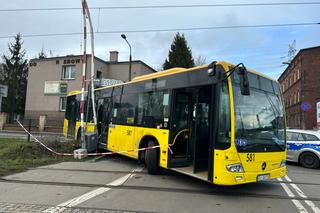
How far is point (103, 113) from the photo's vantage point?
13398 millimetres

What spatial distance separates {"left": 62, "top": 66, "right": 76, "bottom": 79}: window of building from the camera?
1392 inches

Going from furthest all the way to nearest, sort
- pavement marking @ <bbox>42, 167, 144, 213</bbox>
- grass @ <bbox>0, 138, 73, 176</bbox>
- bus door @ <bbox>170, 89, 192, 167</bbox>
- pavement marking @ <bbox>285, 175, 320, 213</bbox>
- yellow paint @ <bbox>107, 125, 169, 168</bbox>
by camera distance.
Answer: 1. grass @ <bbox>0, 138, 73, 176</bbox>
2. yellow paint @ <bbox>107, 125, 169, 168</bbox>
3. bus door @ <bbox>170, 89, 192, 167</bbox>
4. pavement marking @ <bbox>285, 175, 320, 213</bbox>
5. pavement marking @ <bbox>42, 167, 144, 213</bbox>

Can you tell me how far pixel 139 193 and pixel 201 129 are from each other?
7.83 ft

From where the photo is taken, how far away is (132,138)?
1076cm

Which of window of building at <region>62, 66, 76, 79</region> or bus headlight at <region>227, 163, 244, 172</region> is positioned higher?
window of building at <region>62, 66, 76, 79</region>

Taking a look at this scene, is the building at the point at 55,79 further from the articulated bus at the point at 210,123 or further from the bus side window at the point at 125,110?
the articulated bus at the point at 210,123

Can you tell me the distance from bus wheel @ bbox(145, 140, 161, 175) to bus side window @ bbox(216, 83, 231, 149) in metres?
2.75

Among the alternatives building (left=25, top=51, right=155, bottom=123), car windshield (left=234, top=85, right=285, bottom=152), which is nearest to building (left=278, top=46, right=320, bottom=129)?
building (left=25, top=51, right=155, bottom=123)

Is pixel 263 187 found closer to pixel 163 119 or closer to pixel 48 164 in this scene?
pixel 163 119

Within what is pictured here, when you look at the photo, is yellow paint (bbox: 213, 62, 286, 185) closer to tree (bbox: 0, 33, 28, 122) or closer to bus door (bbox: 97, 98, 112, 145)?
bus door (bbox: 97, 98, 112, 145)

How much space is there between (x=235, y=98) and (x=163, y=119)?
2.61 meters

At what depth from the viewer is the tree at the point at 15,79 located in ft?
144

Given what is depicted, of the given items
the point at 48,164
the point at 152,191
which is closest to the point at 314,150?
the point at 152,191

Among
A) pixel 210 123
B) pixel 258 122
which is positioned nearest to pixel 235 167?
pixel 210 123
